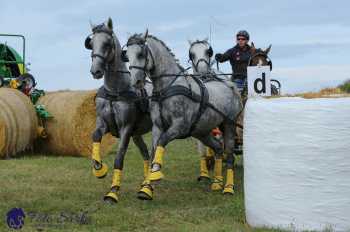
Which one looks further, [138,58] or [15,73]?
[15,73]

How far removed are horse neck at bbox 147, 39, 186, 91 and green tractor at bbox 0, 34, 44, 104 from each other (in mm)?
8495

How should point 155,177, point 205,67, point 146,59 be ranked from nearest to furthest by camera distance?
1. point 155,177
2. point 146,59
3. point 205,67

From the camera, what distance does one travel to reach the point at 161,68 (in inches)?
344

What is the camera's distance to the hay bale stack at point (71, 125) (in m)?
15.0

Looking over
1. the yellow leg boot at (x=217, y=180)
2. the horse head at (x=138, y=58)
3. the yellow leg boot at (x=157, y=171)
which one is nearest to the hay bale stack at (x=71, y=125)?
the yellow leg boot at (x=217, y=180)

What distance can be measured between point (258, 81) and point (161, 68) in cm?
141

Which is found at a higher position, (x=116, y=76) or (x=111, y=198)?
(x=116, y=76)

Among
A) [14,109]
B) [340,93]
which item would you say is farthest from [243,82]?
[14,109]

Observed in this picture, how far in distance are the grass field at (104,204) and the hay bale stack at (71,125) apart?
1460 millimetres

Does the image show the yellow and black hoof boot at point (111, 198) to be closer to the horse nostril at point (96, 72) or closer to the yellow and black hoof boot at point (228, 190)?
the horse nostril at point (96, 72)

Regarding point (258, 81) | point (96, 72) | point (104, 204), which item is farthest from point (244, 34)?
point (104, 204)

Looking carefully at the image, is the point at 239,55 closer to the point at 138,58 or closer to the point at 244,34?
the point at 244,34

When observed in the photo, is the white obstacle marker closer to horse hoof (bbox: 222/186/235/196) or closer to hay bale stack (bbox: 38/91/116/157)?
horse hoof (bbox: 222/186/235/196)

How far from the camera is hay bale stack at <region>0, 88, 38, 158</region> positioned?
560 inches
